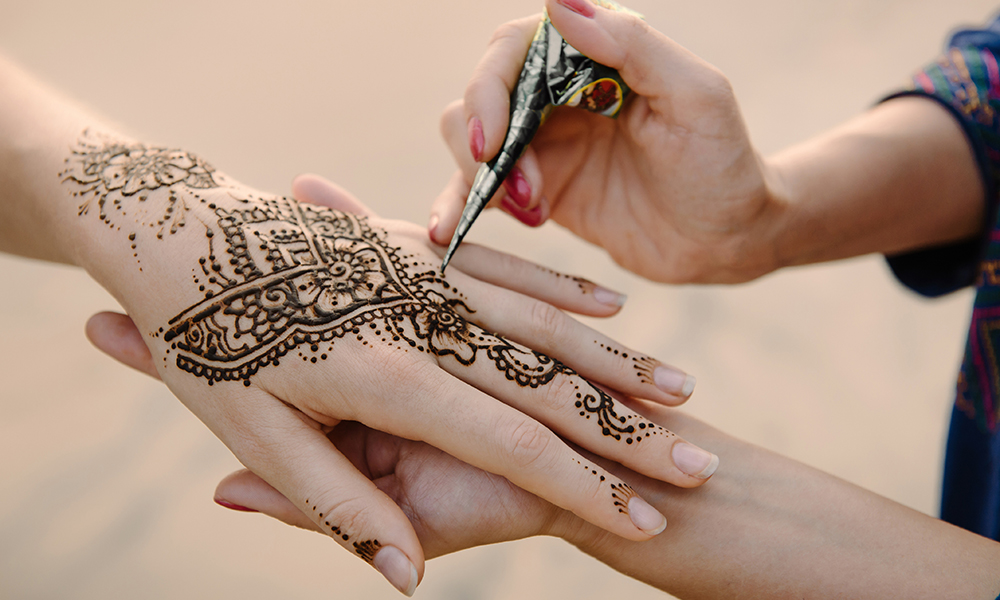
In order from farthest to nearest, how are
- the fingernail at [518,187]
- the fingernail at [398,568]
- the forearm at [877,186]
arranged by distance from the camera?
1. the forearm at [877,186]
2. the fingernail at [518,187]
3. the fingernail at [398,568]

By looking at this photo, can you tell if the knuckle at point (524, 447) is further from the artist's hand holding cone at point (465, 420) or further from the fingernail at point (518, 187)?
the fingernail at point (518, 187)

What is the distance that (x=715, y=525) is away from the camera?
122 centimetres

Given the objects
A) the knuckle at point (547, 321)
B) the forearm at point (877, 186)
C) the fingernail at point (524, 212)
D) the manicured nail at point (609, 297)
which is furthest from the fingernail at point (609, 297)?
the forearm at point (877, 186)

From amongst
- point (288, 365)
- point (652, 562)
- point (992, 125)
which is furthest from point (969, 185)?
point (288, 365)

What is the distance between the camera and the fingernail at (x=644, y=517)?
3.54 feet

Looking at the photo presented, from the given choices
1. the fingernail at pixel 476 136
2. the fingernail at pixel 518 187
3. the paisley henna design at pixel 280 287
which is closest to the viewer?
the paisley henna design at pixel 280 287

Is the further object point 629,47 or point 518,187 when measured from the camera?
point 518,187

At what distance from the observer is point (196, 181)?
1.28m

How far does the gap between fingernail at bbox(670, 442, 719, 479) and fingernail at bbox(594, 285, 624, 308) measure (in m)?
0.36

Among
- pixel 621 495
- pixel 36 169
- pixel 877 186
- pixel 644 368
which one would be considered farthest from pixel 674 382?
pixel 36 169

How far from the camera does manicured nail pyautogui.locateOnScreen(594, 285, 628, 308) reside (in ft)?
4.53

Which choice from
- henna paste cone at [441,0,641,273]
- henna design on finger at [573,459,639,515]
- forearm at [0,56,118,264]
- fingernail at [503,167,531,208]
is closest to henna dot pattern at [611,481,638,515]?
henna design on finger at [573,459,639,515]

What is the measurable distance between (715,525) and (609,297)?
53 cm

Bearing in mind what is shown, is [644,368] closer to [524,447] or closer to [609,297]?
[609,297]
